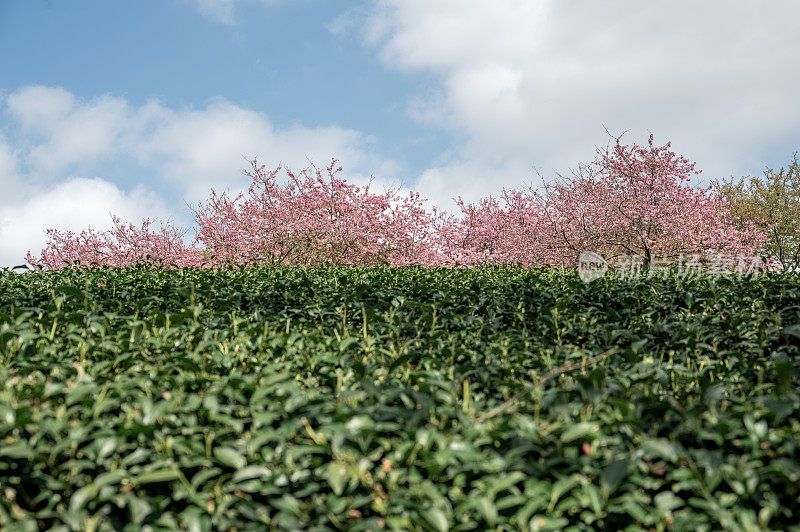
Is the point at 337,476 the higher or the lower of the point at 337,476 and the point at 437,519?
the higher

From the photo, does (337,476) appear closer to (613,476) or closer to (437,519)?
(437,519)

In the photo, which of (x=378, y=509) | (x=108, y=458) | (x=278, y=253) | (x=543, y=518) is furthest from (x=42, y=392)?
(x=278, y=253)

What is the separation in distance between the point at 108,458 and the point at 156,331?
6.21 ft

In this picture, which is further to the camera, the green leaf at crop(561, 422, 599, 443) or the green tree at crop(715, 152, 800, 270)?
the green tree at crop(715, 152, 800, 270)

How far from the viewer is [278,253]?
16.8 meters

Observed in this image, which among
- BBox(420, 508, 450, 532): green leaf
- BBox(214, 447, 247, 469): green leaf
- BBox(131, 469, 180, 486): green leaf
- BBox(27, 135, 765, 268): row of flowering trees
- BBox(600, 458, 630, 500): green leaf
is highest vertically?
BBox(27, 135, 765, 268): row of flowering trees

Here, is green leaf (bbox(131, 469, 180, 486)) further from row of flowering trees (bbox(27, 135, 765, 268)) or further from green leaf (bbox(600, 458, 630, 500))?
row of flowering trees (bbox(27, 135, 765, 268))

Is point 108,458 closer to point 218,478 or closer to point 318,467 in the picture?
point 218,478

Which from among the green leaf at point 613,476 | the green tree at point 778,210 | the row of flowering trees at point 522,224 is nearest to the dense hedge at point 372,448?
the green leaf at point 613,476

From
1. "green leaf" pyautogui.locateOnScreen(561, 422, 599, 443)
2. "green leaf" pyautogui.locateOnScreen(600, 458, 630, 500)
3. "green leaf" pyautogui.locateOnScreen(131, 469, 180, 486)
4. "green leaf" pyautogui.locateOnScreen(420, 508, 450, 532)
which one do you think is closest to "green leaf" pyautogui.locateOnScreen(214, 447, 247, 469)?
"green leaf" pyautogui.locateOnScreen(131, 469, 180, 486)

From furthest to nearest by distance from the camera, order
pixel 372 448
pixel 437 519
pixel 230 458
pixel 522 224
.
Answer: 1. pixel 522 224
2. pixel 372 448
3. pixel 230 458
4. pixel 437 519

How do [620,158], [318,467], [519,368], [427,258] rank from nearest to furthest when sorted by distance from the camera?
Answer: [318,467] < [519,368] < [620,158] < [427,258]

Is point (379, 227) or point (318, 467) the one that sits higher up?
point (379, 227)

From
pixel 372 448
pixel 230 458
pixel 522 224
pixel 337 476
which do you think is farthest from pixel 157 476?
pixel 522 224
